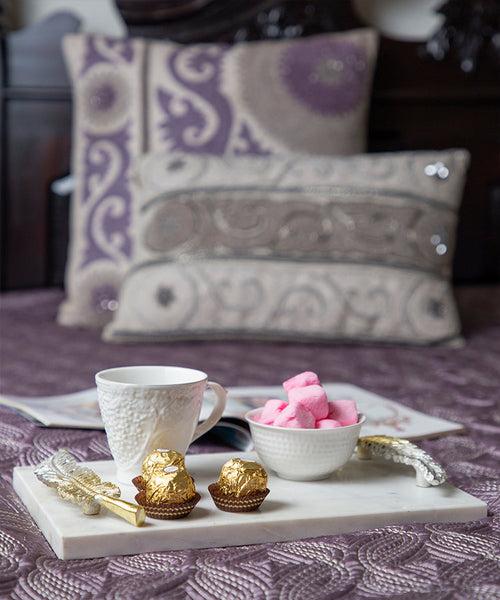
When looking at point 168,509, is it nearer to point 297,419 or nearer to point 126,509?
point 126,509

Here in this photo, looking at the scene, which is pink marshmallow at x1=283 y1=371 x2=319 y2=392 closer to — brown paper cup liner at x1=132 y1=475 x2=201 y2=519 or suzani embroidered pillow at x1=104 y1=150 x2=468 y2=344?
brown paper cup liner at x1=132 y1=475 x2=201 y2=519

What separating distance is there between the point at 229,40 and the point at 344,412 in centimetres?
155

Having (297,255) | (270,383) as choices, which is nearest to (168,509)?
(270,383)

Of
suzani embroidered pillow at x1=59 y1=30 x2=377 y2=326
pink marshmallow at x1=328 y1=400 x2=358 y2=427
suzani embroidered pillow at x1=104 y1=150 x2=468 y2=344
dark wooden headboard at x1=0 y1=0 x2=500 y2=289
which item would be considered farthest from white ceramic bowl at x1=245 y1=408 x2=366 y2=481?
dark wooden headboard at x1=0 y1=0 x2=500 y2=289

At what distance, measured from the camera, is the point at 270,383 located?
49.6 inches

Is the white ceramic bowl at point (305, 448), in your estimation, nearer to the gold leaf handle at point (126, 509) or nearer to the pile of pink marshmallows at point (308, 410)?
the pile of pink marshmallows at point (308, 410)

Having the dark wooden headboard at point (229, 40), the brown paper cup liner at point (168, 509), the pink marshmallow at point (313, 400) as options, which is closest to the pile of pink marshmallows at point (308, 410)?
the pink marshmallow at point (313, 400)

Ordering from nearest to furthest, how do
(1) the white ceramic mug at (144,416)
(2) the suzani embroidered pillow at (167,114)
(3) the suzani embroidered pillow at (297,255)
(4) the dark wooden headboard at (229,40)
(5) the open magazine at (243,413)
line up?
(1) the white ceramic mug at (144,416) < (5) the open magazine at (243,413) < (3) the suzani embroidered pillow at (297,255) < (2) the suzani embroidered pillow at (167,114) < (4) the dark wooden headboard at (229,40)

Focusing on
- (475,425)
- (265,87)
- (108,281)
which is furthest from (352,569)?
(265,87)

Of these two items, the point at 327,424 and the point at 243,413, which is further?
the point at 243,413

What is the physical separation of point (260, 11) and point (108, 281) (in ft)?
2.42

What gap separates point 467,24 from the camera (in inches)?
85.6

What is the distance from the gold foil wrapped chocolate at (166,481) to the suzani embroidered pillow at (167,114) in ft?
3.95

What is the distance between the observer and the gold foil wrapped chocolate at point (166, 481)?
0.61 metres
